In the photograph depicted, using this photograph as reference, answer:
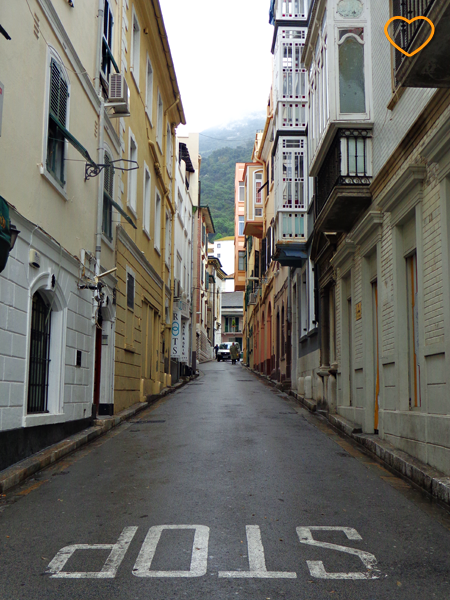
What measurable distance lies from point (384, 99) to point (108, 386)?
7898 millimetres

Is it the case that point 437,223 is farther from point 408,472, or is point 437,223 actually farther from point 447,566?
point 447,566

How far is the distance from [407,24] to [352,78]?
13.6 feet

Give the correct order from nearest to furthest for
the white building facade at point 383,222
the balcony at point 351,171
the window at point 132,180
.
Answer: the white building facade at point 383,222
the balcony at point 351,171
the window at point 132,180

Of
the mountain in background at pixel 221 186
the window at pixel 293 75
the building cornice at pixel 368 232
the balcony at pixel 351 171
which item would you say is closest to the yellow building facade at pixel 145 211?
the window at pixel 293 75

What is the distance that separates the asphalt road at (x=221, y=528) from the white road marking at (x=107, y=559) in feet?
0.05

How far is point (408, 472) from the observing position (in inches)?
321

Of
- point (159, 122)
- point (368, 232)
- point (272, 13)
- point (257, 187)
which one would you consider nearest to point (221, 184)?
point (257, 187)

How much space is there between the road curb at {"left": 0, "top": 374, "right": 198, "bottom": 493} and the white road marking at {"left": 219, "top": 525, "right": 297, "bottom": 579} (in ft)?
10.5

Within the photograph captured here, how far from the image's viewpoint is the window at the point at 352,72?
1222 centimetres

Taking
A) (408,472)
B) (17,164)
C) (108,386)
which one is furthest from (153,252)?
(408,472)

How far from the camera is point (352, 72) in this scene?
40.3 ft

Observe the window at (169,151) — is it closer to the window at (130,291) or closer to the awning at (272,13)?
the awning at (272,13)

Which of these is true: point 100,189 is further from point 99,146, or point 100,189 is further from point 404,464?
point 404,464

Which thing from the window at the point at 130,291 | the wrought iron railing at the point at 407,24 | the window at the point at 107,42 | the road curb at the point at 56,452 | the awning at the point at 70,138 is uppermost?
the window at the point at 107,42
